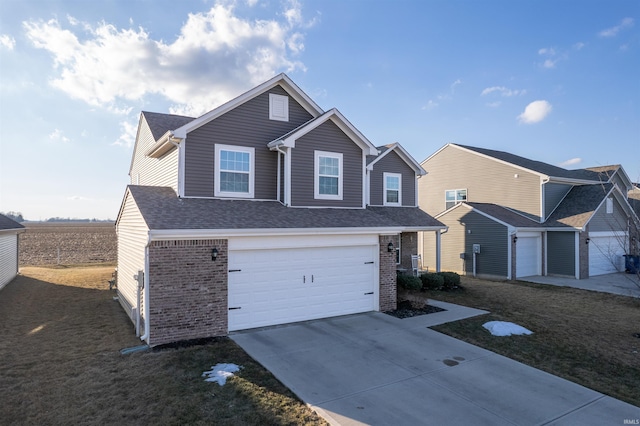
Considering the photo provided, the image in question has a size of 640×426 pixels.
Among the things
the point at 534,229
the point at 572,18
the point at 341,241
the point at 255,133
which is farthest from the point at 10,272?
the point at 572,18

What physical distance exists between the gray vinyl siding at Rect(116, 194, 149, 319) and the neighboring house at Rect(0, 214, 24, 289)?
7.24m

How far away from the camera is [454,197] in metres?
25.7

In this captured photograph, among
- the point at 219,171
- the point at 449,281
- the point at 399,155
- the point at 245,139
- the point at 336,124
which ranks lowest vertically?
the point at 449,281

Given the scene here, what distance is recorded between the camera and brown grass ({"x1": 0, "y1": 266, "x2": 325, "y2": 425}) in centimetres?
523

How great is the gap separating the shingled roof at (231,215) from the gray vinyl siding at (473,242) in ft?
34.2

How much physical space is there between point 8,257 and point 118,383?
56.3 ft

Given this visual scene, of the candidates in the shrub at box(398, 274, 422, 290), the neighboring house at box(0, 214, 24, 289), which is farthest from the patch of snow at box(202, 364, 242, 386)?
the neighboring house at box(0, 214, 24, 289)

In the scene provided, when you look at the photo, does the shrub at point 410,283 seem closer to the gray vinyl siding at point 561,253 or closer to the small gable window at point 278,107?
the small gable window at point 278,107

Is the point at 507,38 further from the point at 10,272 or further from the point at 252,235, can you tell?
the point at 10,272

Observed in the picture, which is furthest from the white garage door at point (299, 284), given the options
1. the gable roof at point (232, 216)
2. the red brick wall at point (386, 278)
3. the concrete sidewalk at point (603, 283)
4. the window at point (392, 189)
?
the concrete sidewalk at point (603, 283)

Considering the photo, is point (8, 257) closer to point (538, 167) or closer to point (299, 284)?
point (299, 284)

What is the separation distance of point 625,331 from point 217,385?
10.8 meters

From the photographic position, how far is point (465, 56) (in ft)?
54.0

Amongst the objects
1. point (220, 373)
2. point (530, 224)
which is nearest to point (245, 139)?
point (220, 373)
